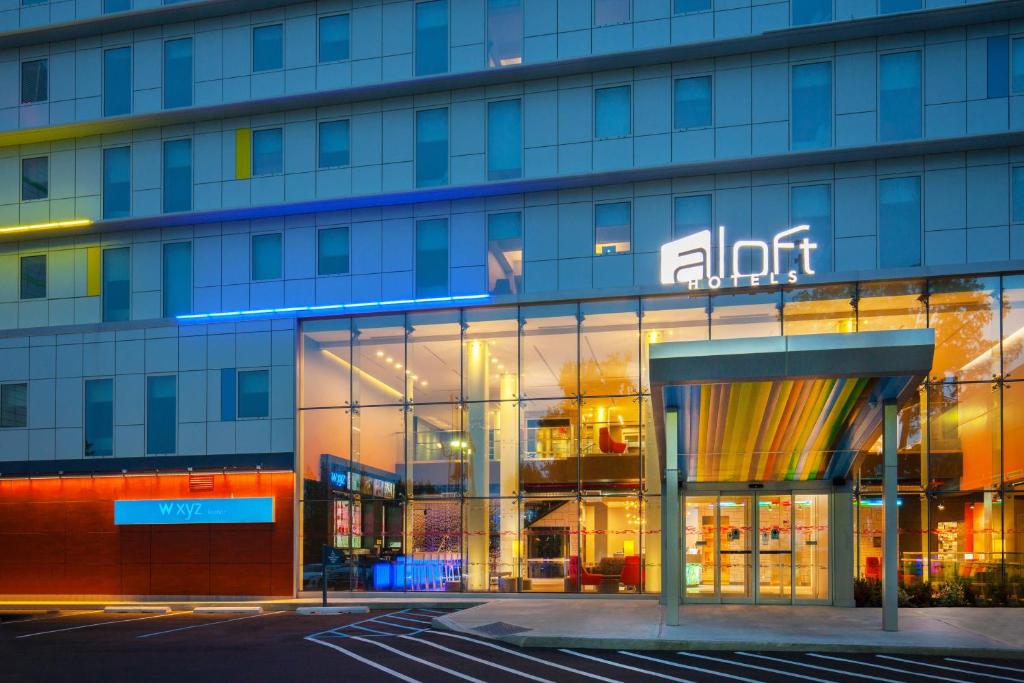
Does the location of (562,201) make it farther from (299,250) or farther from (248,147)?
(248,147)

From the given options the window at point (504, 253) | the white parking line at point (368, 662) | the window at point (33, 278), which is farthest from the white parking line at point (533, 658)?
the window at point (33, 278)

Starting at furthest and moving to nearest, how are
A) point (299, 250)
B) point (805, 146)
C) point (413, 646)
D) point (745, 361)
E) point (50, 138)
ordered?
point (50, 138)
point (299, 250)
point (805, 146)
point (413, 646)
point (745, 361)

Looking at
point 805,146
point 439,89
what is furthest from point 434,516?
point 805,146

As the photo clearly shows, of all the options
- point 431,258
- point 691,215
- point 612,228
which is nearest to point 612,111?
point 612,228

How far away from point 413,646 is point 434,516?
26.4 ft

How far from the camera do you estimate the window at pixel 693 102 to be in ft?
79.4

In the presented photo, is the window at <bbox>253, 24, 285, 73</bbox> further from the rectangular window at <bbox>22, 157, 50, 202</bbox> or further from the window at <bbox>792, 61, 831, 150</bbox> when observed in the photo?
the window at <bbox>792, 61, 831, 150</bbox>

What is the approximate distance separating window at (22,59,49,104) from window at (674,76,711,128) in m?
17.7

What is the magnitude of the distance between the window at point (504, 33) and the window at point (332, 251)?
588cm

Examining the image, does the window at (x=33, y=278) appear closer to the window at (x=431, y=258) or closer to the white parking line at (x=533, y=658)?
the window at (x=431, y=258)

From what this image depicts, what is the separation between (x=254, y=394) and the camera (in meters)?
26.5

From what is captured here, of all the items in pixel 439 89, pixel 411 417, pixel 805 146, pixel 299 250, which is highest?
pixel 439 89

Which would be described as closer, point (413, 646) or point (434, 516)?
point (413, 646)

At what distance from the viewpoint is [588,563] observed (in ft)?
78.6
